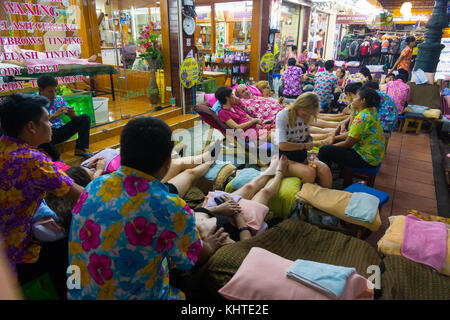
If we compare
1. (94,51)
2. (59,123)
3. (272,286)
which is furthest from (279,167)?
(94,51)

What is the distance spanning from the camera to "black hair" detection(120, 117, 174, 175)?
1.05 meters

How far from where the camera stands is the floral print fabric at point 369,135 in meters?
2.85

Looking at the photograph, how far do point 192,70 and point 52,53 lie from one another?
7.47 ft

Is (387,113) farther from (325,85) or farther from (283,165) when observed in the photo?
(283,165)

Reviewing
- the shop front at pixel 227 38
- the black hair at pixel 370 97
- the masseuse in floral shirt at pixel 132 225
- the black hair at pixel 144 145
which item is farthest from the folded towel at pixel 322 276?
the shop front at pixel 227 38

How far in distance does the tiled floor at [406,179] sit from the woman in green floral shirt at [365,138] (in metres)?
0.57

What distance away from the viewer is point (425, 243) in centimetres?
165

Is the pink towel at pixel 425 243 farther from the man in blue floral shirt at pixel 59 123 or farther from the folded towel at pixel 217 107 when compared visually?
the man in blue floral shirt at pixel 59 123

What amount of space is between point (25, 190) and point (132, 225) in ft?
2.51

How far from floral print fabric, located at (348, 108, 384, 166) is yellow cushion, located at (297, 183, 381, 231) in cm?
86

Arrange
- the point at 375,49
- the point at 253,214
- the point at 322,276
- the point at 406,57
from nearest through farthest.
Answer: the point at 322,276
the point at 253,214
the point at 406,57
the point at 375,49

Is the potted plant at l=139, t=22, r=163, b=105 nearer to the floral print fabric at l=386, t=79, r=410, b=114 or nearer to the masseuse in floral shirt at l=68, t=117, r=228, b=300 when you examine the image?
the floral print fabric at l=386, t=79, r=410, b=114

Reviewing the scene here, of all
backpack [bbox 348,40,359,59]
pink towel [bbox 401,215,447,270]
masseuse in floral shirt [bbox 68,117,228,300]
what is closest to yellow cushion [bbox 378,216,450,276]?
pink towel [bbox 401,215,447,270]
